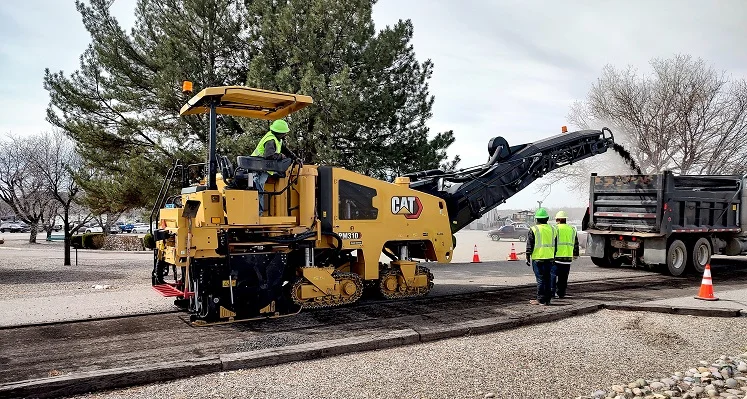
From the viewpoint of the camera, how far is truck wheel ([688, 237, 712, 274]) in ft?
44.8

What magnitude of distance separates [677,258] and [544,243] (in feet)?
21.4

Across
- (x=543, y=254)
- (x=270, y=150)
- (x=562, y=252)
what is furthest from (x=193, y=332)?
(x=562, y=252)

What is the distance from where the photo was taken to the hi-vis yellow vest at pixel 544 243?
8.78 m

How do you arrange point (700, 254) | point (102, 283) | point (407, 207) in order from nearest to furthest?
point (407, 207) < point (102, 283) < point (700, 254)

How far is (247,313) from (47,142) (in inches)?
1298

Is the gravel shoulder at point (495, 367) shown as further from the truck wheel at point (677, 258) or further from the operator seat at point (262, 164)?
the truck wheel at point (677, 258)

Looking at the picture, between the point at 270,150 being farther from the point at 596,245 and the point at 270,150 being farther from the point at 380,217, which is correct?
the point at 596,245

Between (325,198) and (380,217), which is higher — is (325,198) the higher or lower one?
the higher one

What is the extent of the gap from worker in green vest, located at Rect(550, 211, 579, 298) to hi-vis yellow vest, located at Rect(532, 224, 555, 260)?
18 cm

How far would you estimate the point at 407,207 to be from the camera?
8984 millimetres

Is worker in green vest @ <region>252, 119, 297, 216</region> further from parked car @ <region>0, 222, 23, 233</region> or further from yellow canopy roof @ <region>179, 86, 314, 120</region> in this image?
parked car @ <region>0, 222, 23, 233</region>

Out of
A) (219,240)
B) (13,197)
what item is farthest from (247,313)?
(13,197)

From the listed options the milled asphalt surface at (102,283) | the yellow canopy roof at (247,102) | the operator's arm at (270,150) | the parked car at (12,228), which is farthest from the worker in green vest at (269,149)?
the parked car at (12,228)

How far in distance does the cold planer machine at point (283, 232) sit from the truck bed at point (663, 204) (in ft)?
18.1
